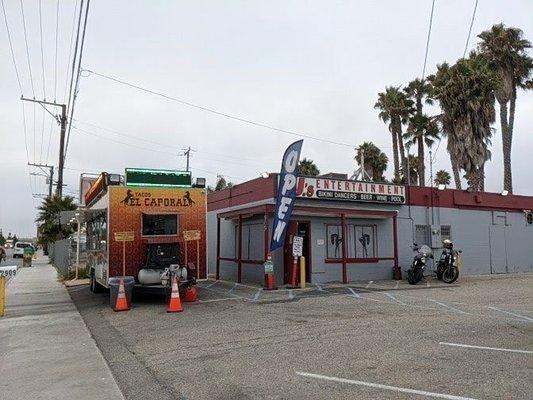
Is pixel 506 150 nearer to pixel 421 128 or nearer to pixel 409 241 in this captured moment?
pixel 421 128

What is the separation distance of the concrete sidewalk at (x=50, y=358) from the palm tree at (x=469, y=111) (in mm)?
23143

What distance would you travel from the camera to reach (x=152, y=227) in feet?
42.0

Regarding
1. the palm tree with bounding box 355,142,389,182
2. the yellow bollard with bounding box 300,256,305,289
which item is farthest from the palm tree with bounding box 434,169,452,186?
the yellow bollard with bounding box 300,256,305,289

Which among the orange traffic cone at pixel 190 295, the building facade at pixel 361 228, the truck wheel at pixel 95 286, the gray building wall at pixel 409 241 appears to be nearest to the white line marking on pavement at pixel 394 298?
the building facade at pixel 361 228

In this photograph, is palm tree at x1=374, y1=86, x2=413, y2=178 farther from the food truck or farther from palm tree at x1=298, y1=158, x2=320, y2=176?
the food truck

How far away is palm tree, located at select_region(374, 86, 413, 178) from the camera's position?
3872 cm

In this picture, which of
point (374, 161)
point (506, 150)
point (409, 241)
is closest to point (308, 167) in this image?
point (374, 161)

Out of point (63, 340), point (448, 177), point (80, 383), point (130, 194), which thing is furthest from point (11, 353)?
point (448, 177)

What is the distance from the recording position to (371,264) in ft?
61.6

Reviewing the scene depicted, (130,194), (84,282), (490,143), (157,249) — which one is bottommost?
(84,282)

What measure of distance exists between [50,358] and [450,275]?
14643 mm

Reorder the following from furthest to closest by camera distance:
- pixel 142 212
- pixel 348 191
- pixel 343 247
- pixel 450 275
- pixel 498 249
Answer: pixel 498 249
pixel 348 191
pixel 450 275
pixel 343 247
pixel 142 212

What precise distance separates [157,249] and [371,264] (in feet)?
30.2

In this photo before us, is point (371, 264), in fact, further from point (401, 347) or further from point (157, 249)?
point (401, 347)
